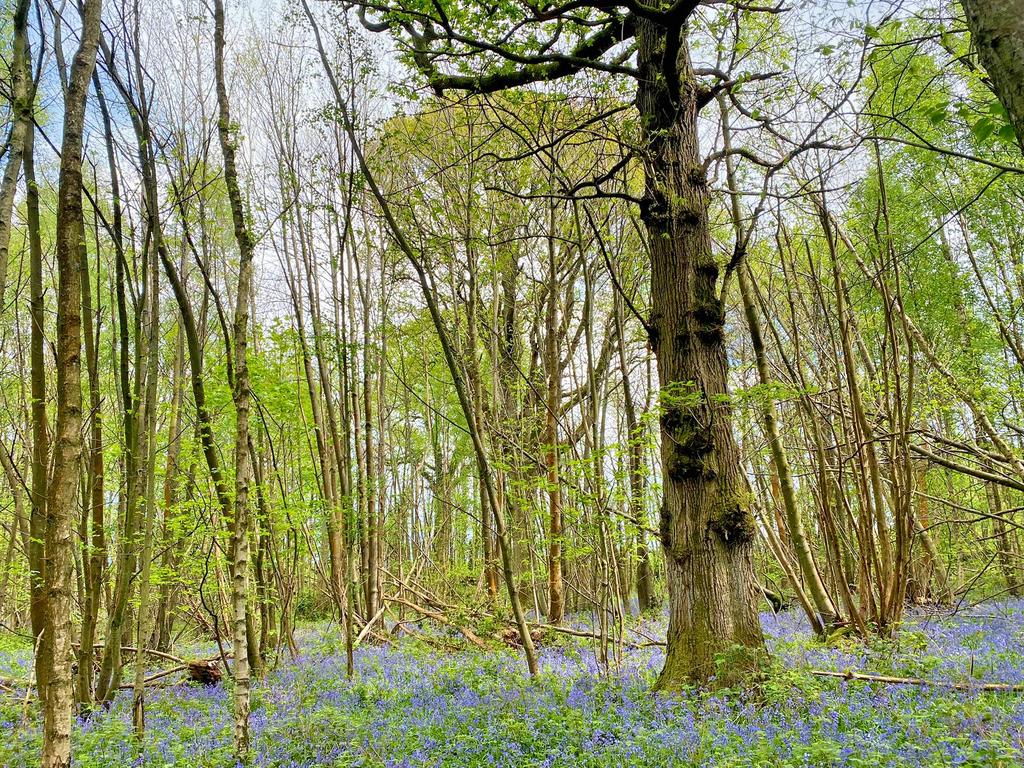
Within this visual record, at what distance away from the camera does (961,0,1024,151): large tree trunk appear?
1.38 metres

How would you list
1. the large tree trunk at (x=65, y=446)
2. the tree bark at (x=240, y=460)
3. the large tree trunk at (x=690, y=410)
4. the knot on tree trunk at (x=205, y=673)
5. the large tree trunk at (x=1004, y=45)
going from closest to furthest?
the large tree trunk at (x=1004, y=45) → the large tree trunk at (x=65, y=446) → the tree bark at (x=240, y=460) → the large tree trunk at (x=690, y=410) → the knot on tree trunk at (x=205, y=673)

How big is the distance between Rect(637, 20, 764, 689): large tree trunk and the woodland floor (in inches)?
14.6

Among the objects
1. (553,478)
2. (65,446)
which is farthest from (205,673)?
(65,446)

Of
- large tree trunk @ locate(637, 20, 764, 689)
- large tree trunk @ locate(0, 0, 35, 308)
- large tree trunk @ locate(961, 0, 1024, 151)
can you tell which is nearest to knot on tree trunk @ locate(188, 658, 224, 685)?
large tree trunk @ locate(0, 0, 35, 308)

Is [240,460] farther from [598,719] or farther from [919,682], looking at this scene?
[919,682]

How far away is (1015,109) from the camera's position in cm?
139

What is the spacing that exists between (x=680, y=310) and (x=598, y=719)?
3.05m

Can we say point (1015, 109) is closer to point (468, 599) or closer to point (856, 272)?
point (856, 272)

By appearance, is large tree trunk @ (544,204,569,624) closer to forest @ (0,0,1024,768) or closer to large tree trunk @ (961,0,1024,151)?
forest @ (0,0,1024,768)

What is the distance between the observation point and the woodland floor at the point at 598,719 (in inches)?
119

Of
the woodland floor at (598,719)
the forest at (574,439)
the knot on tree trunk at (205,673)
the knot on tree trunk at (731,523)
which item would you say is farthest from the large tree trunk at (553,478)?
the knot on tree trunk at (205,673)

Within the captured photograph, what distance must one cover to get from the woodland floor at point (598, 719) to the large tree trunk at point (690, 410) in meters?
0.37

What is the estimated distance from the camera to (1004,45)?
4.59ft

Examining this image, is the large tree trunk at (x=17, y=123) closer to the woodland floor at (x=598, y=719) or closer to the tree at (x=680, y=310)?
the tree at (x=680, y=310)
